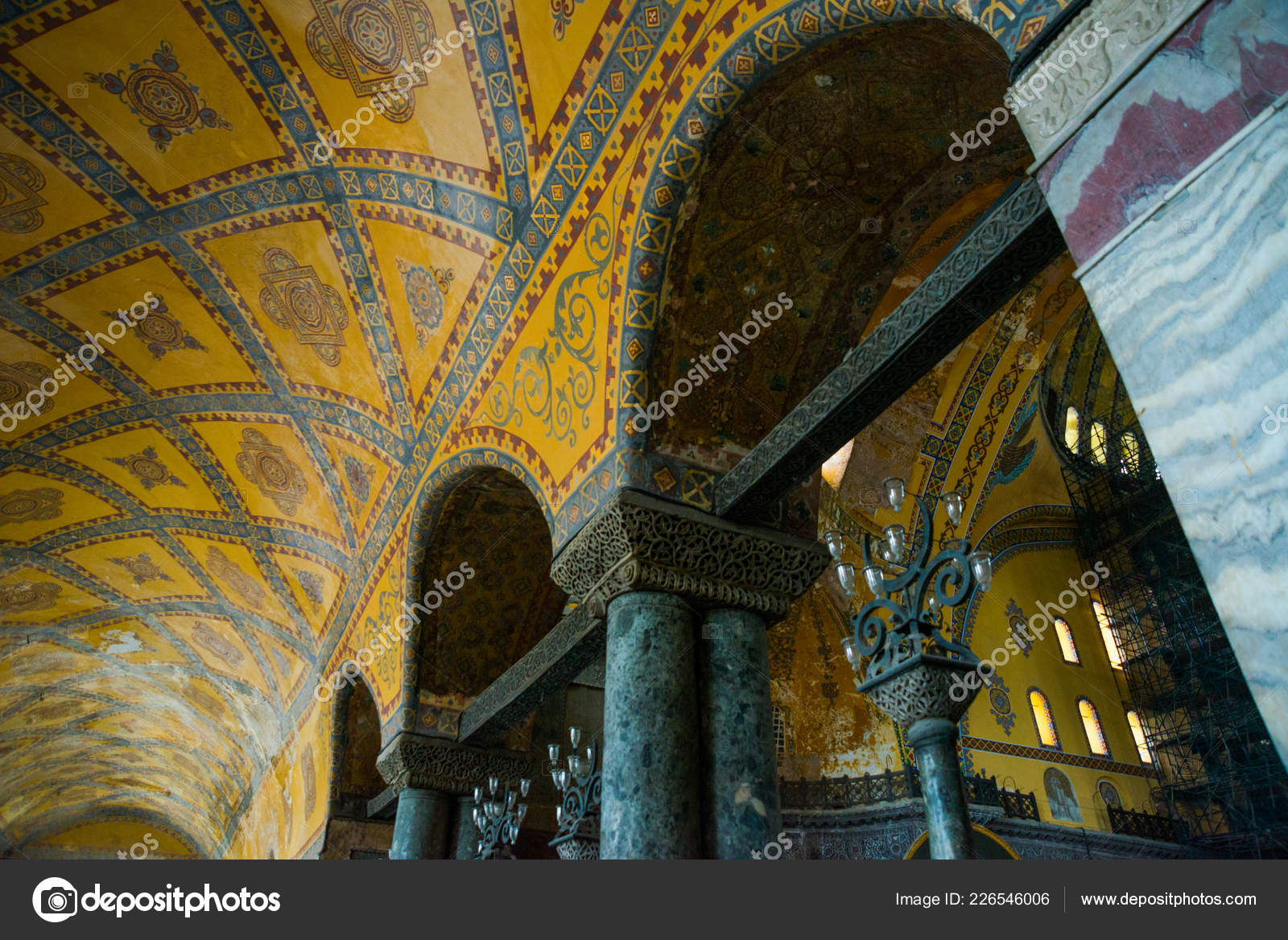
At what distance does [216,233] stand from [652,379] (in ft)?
17.1

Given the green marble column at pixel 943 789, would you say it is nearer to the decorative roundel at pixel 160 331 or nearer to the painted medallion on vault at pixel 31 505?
the decorative roundel at pixel 160 331

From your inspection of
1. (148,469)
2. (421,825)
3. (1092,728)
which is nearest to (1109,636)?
(1092,728)

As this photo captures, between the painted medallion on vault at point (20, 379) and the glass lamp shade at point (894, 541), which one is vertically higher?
the painted medallion on vault at point (20, 379)

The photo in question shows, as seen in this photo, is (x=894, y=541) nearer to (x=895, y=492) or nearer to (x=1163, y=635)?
(x=895, y=492)

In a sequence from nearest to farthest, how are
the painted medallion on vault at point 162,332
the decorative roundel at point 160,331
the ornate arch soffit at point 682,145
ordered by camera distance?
the ornate arch soffit at point 682,145 → the painted medallion on vault at point 162,332 → the decorative roundel at point 160,331

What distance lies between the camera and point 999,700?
12.3m

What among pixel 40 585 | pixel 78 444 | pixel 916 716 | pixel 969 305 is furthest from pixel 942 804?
pixel 40 585

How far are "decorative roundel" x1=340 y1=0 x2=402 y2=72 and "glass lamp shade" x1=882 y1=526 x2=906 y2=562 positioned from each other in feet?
16.7

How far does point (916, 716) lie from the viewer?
3.82m

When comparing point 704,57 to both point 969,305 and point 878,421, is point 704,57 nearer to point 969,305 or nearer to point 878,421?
point 969,305

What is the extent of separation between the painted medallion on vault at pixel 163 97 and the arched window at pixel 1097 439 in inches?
550

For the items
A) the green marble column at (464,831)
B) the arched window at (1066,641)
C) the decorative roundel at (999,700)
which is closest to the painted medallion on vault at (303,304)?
the green marble column at (464,831)

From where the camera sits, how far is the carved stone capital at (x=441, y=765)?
792cm

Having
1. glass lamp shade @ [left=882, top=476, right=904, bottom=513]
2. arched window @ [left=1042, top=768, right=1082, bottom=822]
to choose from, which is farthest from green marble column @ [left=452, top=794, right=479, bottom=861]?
arched window @ [left=1042, top=768, right=1082, bottom=822]
